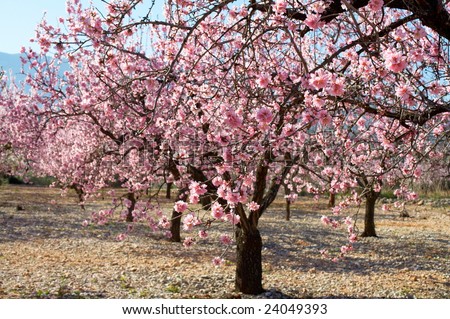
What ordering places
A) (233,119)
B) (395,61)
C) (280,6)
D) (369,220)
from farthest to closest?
(369,220) < (280,6) < (233,119) < (395,61)

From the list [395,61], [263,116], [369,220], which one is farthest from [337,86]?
[369,220]

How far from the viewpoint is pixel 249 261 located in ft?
23.8

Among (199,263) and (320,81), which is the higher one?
(320,81)

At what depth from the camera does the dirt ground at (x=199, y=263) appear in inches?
303

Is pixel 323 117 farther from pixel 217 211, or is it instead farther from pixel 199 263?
pixel 199 263

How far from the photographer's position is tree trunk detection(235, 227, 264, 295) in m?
7.23

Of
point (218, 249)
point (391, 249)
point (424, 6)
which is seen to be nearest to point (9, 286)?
point (218, 249)

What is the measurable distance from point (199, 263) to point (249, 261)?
2930 mm

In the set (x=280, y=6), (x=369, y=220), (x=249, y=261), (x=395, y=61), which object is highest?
(x=280, y=6)

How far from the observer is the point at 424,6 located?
4.00 meters

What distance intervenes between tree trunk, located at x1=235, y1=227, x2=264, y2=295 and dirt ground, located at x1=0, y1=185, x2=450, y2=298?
18 centimetres

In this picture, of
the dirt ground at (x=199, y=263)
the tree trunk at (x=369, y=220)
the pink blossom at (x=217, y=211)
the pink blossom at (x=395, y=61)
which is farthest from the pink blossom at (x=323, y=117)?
the tree trunk at (x=369, y=220)

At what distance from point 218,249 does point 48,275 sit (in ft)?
14.5

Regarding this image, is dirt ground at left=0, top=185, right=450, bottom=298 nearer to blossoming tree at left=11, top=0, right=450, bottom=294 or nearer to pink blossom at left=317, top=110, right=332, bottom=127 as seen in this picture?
blossoming tree at left=11, top=0, right=450, bottom=294
